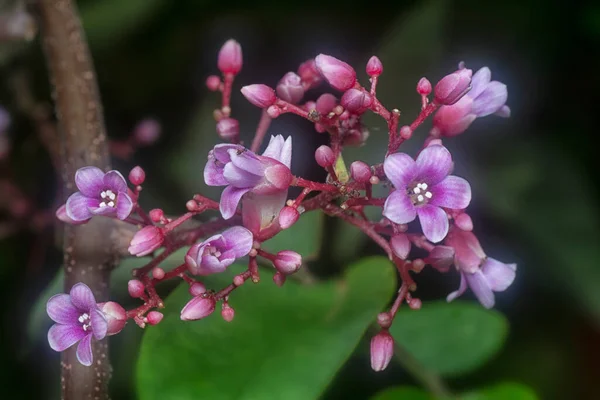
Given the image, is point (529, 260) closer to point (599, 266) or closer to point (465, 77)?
point (599, 266)

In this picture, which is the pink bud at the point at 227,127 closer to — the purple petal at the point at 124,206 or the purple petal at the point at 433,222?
the purple petal at the point at 124,206

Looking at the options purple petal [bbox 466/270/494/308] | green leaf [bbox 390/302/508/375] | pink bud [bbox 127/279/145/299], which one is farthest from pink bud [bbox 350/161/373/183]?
green leaf [bbox 390/302/508/375]

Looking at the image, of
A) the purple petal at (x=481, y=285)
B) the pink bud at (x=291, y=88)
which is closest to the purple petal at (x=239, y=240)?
the pink bud at (x=291, y=88)

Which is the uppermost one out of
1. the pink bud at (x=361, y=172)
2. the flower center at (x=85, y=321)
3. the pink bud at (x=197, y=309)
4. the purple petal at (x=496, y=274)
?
the pink bud at (x=361, y=172)

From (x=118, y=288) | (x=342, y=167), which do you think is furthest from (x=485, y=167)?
(x=118, y=288)

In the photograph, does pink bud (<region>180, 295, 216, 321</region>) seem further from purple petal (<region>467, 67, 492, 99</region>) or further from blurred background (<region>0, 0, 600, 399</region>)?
blurred background (<region>0, 0, 600, 399</region>)

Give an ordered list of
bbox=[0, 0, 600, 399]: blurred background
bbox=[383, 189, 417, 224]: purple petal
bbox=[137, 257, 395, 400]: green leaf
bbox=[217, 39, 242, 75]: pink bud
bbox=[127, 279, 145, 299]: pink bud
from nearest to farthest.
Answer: bbox=[383, 189, 417, 224]: purple petal → bbox=[127, 279, 145, 299]: pink bud → bbox=[137, 257, 395, 400]: green leaf → bbox=[217, 39, 242, 75]: pink bud → bbox=[0, 0, 600, 399]: blurred background
